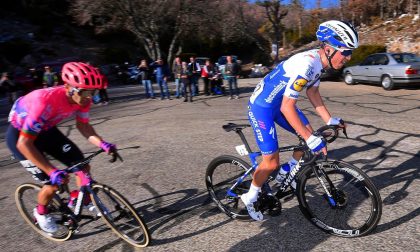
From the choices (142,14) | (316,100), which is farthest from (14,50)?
(316,100)

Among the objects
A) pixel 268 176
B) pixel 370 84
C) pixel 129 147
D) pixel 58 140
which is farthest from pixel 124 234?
pixel 370 84

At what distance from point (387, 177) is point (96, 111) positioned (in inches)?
428

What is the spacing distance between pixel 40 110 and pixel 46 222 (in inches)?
49.6

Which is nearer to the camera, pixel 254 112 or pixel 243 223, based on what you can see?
pixel 254 112

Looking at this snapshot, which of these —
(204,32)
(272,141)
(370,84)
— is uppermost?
(204,32)

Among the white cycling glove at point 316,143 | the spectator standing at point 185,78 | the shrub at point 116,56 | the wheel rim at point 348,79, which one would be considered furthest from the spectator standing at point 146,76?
the shrub at point 116,56

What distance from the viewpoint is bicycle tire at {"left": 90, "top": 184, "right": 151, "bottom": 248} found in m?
3.57

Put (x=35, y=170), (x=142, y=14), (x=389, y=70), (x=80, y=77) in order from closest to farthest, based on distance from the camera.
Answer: (x=80, y=77) < (x=35, y=170) < (x=389, y=70) < (x=142, y=14)

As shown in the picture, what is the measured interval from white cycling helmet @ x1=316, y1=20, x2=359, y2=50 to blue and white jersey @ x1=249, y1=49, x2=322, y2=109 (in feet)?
0.60

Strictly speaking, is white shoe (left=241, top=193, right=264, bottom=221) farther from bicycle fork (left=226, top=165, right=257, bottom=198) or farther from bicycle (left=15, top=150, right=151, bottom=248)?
bicycle (left=15, top=150, right=151, bottom=248)

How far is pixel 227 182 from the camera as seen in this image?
4.29 meters

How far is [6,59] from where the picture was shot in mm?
30625

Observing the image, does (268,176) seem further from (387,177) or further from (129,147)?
(129,147)

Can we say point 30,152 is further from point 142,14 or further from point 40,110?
point 142,14
